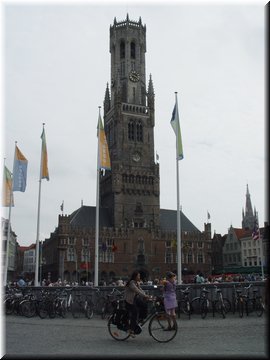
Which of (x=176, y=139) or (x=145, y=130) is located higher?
(x=145, y=130)

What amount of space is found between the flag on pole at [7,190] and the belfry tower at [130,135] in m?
52.9

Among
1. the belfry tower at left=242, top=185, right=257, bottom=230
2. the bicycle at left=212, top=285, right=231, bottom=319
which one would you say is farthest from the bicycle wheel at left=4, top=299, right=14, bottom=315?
the belfry tower at left=242, top=185, right=257, bottom=230

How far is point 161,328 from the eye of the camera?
1315 centimetres

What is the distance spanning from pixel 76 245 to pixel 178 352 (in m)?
71.4

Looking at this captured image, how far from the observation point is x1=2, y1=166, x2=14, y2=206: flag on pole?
3316 cm

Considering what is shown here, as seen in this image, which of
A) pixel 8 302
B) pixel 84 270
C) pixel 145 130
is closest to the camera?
pixel 8 302

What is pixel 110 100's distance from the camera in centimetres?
10062

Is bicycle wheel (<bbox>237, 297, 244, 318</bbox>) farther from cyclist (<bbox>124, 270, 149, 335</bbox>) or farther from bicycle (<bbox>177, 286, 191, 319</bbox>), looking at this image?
cyclist (<bbox>124, 270, 149, 335</bbox>)

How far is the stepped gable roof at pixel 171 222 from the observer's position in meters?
93.3

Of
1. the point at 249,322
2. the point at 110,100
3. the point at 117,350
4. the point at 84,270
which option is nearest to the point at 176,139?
the point at 249,322

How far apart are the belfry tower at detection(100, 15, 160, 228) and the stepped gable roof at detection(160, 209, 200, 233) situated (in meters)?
4.50

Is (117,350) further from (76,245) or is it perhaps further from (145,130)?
(145,130)

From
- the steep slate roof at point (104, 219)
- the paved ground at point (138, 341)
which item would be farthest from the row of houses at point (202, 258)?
the paved ground at point (138, 341)

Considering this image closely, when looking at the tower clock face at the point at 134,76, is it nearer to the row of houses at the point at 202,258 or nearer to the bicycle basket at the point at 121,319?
the row of houses at the point at 202,258
